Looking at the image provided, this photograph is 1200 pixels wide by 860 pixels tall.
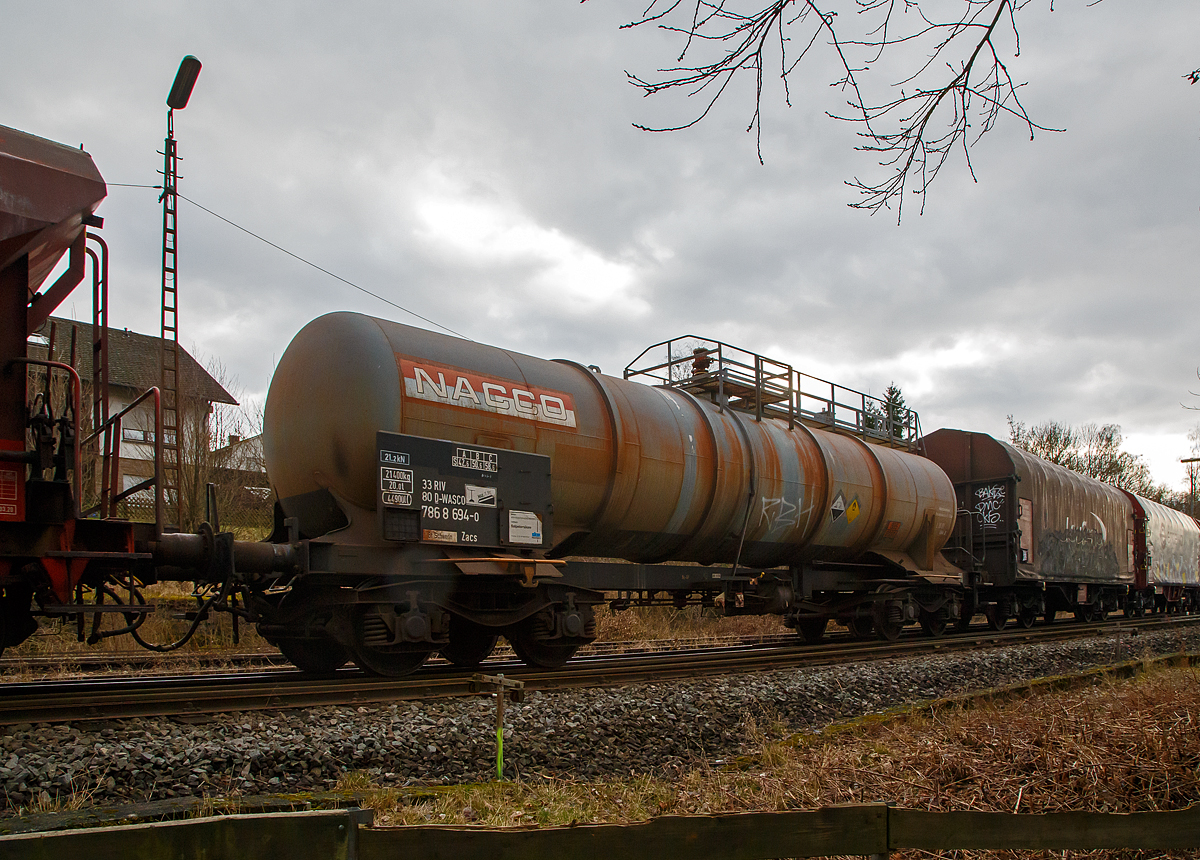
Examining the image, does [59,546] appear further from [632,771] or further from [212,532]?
[632,771]

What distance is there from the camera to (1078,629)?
17344 mm

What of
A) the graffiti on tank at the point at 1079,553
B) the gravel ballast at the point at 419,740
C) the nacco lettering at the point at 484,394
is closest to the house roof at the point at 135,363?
the nacco lettering at the point at 484,394

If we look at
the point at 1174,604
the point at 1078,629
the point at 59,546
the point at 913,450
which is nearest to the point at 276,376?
the point at 59,546

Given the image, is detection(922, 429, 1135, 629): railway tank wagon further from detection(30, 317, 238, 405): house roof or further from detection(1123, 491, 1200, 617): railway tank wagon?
detection(30, 317, 238, 405): house roof

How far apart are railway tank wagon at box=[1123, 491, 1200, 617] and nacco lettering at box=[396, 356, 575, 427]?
21.6 meters

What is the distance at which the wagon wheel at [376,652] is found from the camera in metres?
7.98

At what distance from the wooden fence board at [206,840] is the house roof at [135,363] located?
1930 cm

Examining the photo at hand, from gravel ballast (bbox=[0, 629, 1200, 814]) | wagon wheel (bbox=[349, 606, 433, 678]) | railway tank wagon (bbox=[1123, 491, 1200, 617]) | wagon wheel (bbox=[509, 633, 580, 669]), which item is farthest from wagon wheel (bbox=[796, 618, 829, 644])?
railway tank wagon (bbox=[1123, 491, 1200, 617])

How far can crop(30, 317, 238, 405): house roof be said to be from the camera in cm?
2062

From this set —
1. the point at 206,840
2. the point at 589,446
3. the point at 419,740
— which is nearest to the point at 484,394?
the point at 589,446

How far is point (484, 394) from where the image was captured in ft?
29.3

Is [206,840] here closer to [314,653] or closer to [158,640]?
[314,653]

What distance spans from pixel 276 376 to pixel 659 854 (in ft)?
25.7

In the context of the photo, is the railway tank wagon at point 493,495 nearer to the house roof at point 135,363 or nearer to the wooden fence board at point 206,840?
the wooden fence board at point 206,840
